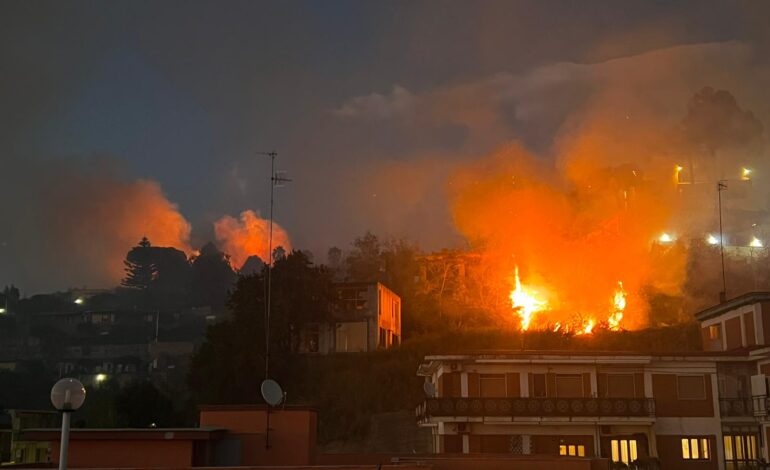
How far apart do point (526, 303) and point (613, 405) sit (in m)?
33.0

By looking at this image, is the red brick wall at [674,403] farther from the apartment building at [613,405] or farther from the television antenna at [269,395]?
the television antenna at [269,395]

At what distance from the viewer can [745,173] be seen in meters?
107

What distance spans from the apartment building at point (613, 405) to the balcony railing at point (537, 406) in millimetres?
51

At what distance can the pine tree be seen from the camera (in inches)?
6668

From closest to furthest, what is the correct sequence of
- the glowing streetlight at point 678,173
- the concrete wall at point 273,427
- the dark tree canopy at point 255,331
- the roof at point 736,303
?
1. the concrete wall at point 273,427
2. the roof at point 736,303
3. the dark tree canopy at point 255,331
4. the glowing streetlight at point 678,173

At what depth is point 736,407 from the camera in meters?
44.4

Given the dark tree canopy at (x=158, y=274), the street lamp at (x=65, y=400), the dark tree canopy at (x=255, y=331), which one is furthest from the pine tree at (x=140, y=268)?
the street lamp at (x=65, y=400)

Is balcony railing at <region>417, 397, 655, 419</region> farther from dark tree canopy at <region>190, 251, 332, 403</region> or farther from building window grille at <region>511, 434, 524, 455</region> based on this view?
dark tree canopy at <region>190, 251, 332, 403</region>

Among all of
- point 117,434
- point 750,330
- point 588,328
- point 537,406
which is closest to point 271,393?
point 117,434

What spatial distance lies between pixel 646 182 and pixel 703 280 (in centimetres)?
1571

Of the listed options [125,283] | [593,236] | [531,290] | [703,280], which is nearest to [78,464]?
[531,290]

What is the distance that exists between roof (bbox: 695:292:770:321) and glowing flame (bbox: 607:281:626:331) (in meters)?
17.2

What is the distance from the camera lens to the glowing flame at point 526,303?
75250 millimetres

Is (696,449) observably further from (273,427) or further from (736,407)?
(273,427)
